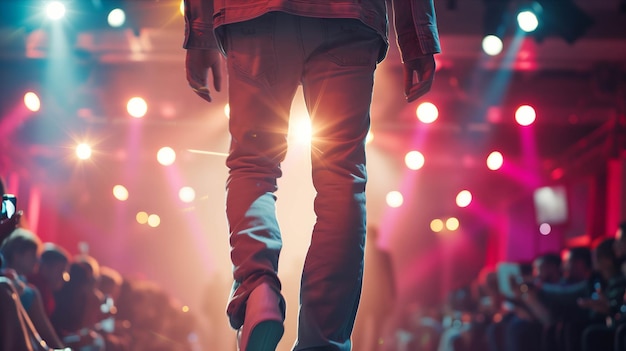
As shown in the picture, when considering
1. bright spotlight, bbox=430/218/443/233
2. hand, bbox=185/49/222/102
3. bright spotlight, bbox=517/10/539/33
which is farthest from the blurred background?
hand, bbox=185/49/222/102

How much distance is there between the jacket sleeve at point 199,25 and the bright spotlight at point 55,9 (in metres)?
4.91

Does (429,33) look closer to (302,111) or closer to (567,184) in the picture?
(302,111)

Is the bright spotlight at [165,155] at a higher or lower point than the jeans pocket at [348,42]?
higher

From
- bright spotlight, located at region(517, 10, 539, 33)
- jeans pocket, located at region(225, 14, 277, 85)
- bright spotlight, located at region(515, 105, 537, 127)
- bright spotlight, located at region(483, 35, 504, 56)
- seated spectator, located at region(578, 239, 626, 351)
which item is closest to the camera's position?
jeans pocket, located at region(225, 14, 277, 85)

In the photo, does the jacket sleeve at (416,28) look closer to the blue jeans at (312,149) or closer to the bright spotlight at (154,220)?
the blue jeans at (312,149)

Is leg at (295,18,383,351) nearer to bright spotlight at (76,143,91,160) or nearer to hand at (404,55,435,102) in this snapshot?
hand at (404,55,435,102)

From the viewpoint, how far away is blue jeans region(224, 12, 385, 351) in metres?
1.63

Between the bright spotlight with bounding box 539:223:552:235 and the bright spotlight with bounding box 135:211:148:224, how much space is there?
8.96 m

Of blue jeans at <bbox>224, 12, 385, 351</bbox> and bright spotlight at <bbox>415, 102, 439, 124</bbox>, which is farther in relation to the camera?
bright spotlight at <bbox>415, 102, 439, 124</bbox>

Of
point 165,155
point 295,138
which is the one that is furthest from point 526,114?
point 165,155

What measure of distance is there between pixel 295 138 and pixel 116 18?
247 cm

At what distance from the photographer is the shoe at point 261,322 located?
1470 mm

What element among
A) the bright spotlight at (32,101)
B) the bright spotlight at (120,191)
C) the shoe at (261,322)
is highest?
the bright spotlight at (32,101)

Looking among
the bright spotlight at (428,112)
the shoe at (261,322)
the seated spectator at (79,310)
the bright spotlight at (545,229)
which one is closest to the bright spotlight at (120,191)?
the bright spotlight at (428,112)
